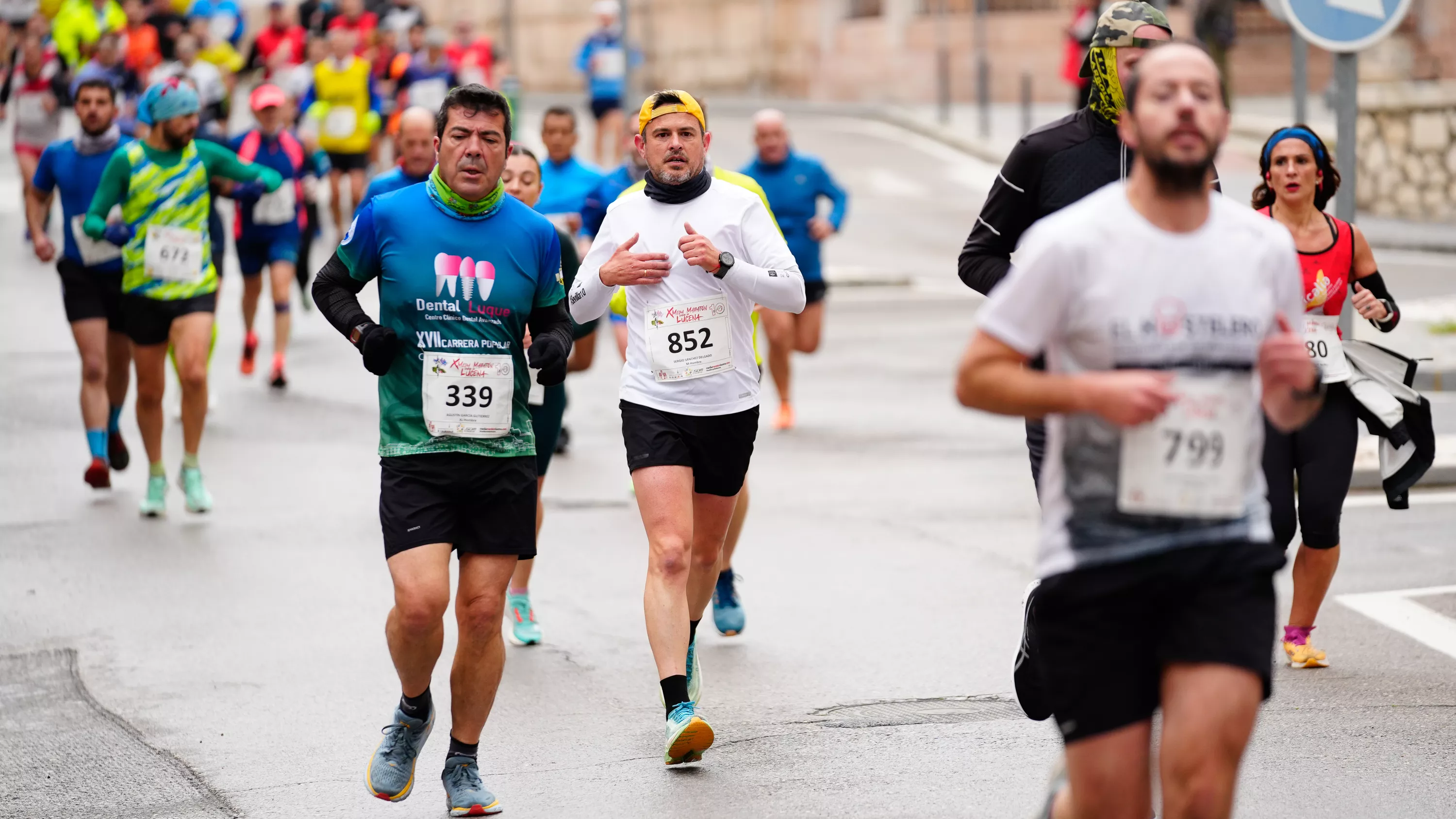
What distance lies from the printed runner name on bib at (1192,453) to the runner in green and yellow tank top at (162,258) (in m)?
7.11

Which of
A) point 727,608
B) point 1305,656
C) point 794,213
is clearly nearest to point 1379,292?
point 1305,656

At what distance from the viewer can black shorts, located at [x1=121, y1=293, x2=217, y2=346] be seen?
33.3 feet

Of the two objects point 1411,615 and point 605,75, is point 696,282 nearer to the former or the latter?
point 1411,615

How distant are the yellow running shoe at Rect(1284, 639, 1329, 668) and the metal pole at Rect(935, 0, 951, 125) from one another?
84.5 ft

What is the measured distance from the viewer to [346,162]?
2059 centimetres

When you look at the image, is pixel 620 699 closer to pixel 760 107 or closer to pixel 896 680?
pixel 896 680

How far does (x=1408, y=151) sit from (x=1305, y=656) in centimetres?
1755

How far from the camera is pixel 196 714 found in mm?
6742

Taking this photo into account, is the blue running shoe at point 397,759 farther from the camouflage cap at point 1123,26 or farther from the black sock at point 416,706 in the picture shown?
the camouflage cap at point 1123,26

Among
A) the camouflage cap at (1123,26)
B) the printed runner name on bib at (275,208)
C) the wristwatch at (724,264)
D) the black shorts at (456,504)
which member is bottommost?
the printed runner name on bib at (275,208)

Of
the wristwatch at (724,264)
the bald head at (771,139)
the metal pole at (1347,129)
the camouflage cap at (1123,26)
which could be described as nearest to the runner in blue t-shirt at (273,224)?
the bald head at (771,139)

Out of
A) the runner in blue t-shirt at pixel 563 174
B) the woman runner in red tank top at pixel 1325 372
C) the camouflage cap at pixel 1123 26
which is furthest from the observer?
the runner in blue t-shirt at pixel 563 174

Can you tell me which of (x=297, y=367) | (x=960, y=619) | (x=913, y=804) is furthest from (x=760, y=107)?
(x=913, y=804)

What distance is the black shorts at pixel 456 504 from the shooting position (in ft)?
18.2
